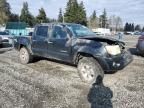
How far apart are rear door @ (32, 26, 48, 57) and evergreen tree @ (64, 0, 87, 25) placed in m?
64.5

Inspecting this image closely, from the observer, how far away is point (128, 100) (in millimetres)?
6066

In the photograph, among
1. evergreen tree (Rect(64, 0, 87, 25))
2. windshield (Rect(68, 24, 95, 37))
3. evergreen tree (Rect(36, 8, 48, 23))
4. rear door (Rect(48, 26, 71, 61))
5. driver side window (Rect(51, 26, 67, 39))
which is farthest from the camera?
evergreen tree (Rect(36, 8, 48, 23))

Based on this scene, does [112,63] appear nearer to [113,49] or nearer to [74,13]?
[113,49]

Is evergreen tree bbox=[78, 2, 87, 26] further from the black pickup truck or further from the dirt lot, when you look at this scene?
the dirt lot

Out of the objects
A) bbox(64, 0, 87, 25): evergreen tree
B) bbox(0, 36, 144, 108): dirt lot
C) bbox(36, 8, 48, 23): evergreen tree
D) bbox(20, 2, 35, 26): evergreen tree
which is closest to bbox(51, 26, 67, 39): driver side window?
bbox(0, 36, 144, 108): dirt lot

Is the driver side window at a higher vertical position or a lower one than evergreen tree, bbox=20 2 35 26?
lower

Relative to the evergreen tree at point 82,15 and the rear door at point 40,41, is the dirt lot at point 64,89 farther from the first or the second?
the evergreen tree at point 82,15

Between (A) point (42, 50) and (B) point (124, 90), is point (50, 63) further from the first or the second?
(B) point (124, 90)

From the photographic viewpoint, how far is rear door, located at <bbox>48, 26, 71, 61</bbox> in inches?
340

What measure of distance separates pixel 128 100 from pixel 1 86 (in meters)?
3.54

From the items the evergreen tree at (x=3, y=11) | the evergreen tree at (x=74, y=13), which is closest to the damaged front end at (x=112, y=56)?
the evergreen tree at (x=3, y=11)

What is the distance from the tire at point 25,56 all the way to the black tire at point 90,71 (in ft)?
11.7

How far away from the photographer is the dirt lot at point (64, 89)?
5879 mm

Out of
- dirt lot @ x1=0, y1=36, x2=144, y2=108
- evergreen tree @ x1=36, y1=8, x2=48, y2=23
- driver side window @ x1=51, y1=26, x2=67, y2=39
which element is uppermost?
evergreen tree @ x1=36, y1=8, x2=48, y2=23
